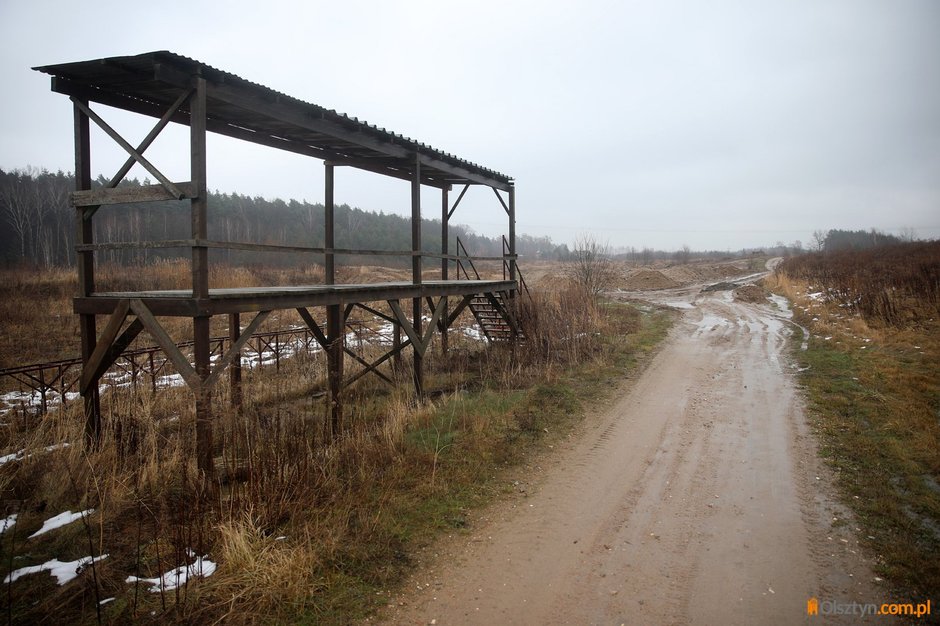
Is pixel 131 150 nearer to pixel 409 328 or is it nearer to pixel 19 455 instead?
pixel 19 455

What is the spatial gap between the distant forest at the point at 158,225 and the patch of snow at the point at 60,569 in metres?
18.5

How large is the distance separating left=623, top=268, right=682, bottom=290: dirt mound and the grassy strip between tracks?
1019 inches

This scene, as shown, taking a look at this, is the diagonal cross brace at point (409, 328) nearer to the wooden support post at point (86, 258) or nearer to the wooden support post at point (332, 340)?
the wooden support post at point (332, 340)

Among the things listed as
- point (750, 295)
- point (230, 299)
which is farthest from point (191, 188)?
point (750, 295)

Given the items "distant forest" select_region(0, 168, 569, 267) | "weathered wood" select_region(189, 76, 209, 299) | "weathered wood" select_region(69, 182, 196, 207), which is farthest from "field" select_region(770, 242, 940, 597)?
"distant forest" select_region(0, 168, 569, 267)

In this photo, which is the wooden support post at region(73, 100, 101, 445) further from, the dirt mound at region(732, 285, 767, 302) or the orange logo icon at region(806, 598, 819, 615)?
the dirt mound at region(732, 285, 767, 302)

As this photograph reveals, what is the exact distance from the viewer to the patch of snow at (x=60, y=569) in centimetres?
407

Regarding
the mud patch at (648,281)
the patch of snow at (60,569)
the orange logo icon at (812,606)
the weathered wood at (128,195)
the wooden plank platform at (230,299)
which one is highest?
the weathered wood at (128,195)

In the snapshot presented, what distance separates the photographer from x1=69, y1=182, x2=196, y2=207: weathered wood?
19.1ft

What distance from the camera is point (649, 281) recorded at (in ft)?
138

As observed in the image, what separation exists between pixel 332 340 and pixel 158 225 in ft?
127

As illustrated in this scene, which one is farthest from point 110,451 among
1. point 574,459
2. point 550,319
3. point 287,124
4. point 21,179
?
point 21,179

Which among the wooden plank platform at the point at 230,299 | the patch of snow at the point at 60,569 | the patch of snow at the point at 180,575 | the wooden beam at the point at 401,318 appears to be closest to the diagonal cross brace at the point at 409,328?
the wooden beam at the point at 401,318

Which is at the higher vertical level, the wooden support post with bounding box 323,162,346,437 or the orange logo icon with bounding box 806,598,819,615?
the wooden support post with bounding box 323,162,346,437
